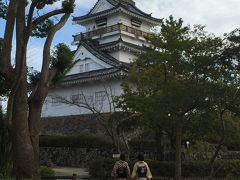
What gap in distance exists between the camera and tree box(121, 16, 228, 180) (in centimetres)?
1786

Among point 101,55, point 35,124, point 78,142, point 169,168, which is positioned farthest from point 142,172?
point 101,55

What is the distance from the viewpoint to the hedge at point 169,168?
23.0 meters

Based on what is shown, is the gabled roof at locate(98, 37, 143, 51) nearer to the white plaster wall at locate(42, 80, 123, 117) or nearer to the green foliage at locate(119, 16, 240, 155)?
the white plaster wall at locate(42, 80, 123, 117)

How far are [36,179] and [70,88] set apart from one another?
96.5 ft

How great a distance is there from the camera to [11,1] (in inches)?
632

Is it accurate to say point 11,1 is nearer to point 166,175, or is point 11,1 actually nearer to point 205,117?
point 205,117

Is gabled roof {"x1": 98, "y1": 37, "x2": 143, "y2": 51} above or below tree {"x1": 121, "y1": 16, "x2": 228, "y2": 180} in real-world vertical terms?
above

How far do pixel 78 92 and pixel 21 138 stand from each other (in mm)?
27477

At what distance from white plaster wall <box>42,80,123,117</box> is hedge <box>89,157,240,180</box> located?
14619mm

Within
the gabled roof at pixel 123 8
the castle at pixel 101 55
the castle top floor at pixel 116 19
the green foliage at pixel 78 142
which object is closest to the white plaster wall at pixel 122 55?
the castle at pixel 101 55

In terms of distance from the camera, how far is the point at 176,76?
2109 cm

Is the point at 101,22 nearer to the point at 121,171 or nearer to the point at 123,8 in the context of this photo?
the point at 123,8

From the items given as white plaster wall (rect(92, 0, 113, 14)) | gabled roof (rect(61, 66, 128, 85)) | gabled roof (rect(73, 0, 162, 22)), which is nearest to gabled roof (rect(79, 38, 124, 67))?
gabled roof (rect(61, 66, 128, 85))

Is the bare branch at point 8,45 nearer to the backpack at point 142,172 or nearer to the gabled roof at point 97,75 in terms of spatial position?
the backpack at point 142,172
